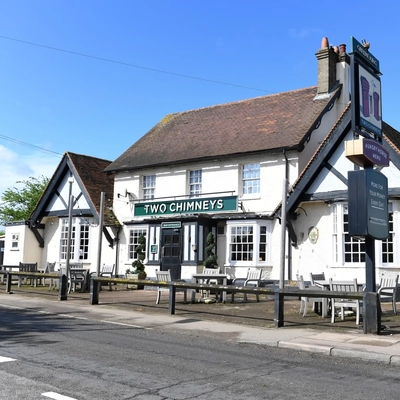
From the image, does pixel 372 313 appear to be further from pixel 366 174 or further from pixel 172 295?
pixel 172 295

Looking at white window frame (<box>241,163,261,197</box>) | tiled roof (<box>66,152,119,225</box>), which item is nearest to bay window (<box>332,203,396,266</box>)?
white window frame (<box>241,163,261,197</box>)

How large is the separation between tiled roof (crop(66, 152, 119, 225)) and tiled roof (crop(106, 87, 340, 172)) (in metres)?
1.77

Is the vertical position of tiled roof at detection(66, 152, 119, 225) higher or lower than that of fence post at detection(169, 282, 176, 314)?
higher

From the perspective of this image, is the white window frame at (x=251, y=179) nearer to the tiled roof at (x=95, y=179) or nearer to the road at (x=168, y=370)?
the tiled roof at (x=95, y=179)

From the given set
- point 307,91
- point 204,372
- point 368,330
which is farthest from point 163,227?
point 204,372

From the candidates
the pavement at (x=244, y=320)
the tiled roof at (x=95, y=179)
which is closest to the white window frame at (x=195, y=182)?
the tiled roof at (x=95, y=179)

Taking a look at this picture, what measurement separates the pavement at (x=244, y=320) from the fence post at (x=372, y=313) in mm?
179

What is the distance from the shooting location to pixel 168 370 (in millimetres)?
6863

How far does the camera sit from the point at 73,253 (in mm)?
26047

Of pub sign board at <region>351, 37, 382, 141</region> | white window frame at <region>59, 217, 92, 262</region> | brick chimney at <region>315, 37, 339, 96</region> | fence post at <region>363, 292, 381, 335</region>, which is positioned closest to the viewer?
fence post at <region>363, 292, 381, 335</region>

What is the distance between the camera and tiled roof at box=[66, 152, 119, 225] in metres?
24.8

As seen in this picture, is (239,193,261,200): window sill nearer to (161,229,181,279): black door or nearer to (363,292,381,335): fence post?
(161,229,181,279): black door

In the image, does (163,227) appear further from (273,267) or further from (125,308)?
(125,308)

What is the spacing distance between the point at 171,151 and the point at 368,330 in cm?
1498
